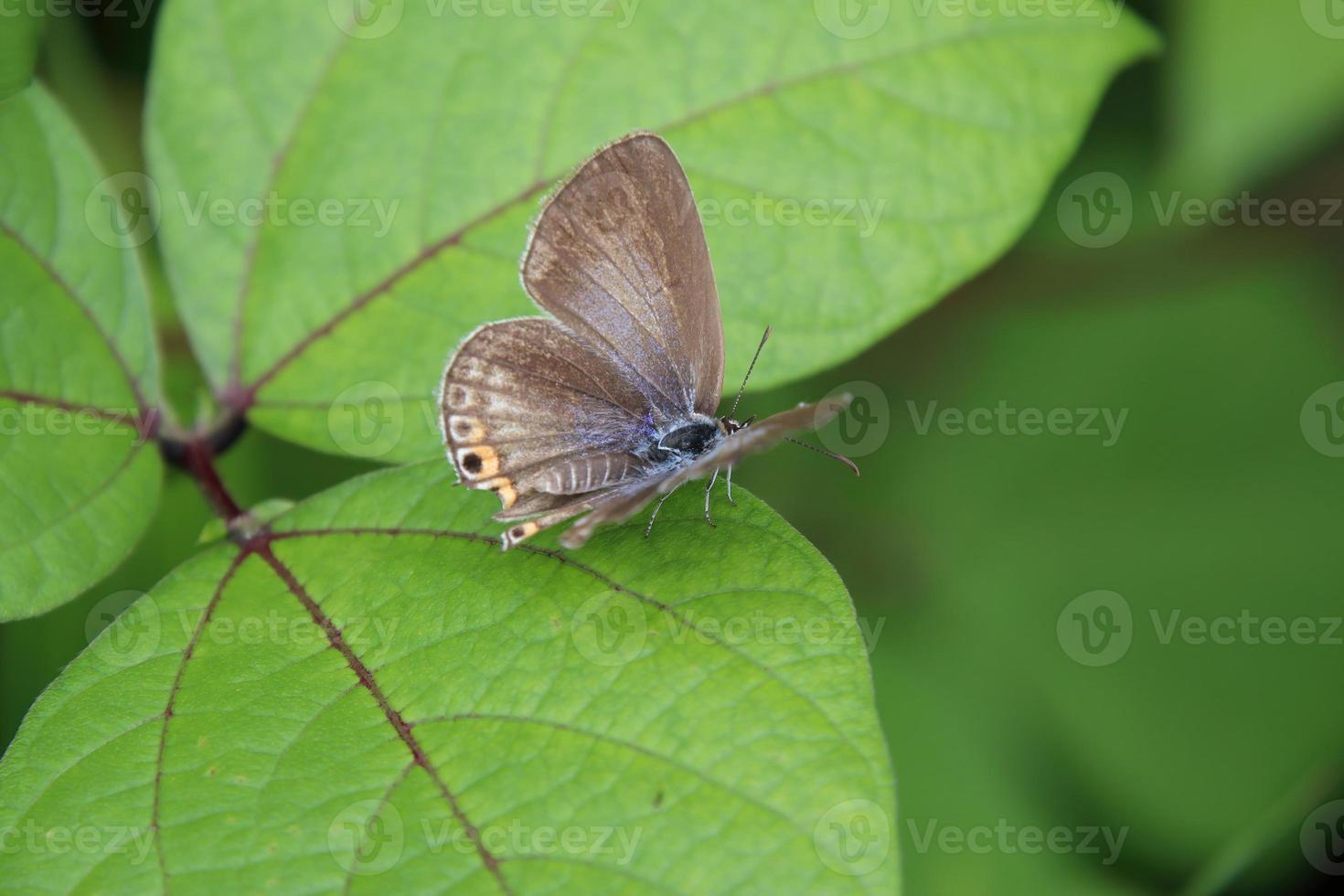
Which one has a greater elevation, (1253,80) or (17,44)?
(1253,80)

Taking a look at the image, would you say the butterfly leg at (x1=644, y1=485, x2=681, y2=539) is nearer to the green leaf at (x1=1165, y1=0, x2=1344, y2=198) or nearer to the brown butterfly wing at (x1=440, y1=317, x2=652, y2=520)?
the brown butterfly wing at (x1=440, y1=317, x2=652, y2=520)

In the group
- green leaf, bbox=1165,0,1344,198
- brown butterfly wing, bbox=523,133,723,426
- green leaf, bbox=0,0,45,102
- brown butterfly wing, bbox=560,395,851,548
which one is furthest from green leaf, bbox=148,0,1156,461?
green leaf, bbox=1165,0,1344,198

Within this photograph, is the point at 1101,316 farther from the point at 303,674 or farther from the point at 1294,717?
the point at 303,674

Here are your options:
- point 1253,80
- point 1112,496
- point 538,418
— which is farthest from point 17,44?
point 1112,496

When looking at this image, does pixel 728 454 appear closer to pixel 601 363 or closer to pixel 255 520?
pixel 601 363

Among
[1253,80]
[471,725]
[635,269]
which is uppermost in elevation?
[1253,80]

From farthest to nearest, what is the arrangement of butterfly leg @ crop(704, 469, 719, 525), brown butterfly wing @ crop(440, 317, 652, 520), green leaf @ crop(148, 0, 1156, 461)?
1. green leaf @ crop(148, 0, 1156, 461)
2. brown butterfly wing @ crop(440, 317, 652, 520)
3. butterfly leg @ crop(704, 469, 719, 525)

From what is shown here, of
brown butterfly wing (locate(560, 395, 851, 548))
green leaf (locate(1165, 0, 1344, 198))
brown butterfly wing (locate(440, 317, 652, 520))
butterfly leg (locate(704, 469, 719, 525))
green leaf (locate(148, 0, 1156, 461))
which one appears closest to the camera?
brown butterfly wing (locate(560, 395, 851, 548))

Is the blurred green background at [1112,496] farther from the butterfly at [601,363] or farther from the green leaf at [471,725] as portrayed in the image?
the green leaf at [471,725]
